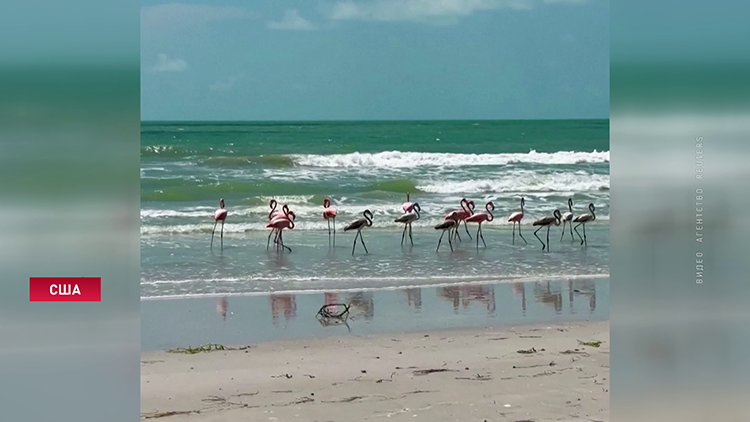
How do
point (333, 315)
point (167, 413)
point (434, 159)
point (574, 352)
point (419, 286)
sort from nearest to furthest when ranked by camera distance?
point (167, 413) → point (574, 352) → point (333, 315) → point (419, 286) → point (434, 159)

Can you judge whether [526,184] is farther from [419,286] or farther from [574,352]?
[574,352]

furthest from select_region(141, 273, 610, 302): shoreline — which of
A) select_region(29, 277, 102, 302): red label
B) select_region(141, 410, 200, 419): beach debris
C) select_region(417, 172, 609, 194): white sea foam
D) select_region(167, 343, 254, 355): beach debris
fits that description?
select_region(417, 172, 609, 194): white sea foam

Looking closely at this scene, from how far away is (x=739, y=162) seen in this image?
5.01 feet

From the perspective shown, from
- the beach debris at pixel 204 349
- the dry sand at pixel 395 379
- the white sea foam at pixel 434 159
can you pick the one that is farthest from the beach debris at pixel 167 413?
the white sea foam at pixel 434 159

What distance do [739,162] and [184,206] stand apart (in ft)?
18.9

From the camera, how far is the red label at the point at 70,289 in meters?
1.25

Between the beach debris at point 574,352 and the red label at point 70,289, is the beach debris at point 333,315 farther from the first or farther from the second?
the red label at point 70,289

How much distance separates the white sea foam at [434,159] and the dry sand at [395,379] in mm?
6881

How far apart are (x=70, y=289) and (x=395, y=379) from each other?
1.30 meters

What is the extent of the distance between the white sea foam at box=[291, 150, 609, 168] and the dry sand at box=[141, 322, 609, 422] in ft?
22.6

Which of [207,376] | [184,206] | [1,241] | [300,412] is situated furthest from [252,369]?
[184,206]

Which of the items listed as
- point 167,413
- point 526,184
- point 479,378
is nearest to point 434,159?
point 526,184

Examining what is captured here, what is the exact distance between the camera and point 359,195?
7.76 meters

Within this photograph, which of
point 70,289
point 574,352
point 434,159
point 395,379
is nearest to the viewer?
point 70,289
